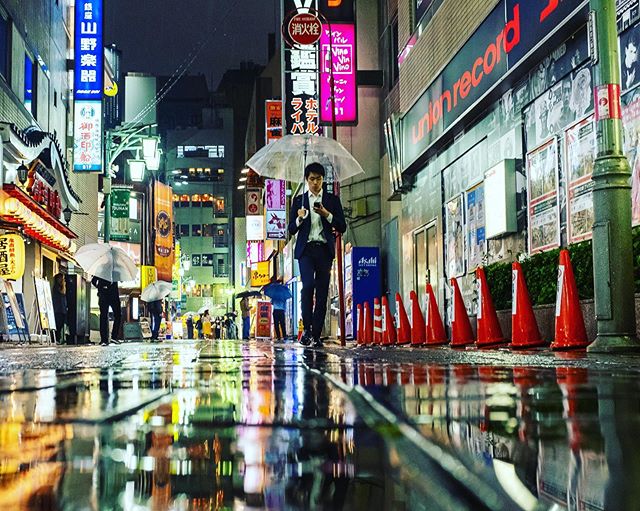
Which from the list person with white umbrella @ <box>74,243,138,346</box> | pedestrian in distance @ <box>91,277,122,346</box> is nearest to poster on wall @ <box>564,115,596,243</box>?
person with white umbrella @ <box>74,243,138,346</box>

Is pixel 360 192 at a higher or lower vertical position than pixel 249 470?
higher

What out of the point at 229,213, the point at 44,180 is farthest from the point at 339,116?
the point at 229,213

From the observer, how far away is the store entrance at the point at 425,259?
659 inches

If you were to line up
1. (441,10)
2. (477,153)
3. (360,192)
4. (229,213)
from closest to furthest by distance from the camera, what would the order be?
(477,153) → (441,10) → (360,192) → (229,213)

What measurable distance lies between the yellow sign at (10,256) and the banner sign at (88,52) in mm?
7831

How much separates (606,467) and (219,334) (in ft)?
223

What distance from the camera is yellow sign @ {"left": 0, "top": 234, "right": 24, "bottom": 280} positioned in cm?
1981

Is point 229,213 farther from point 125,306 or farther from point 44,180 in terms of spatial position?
point 44,180

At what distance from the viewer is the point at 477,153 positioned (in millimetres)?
13547

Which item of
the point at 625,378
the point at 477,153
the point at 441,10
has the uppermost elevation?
the point at 441,10

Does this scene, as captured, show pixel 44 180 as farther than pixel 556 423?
Yes

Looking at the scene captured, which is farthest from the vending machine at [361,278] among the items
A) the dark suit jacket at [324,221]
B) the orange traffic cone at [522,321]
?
the orange traffic cone at [522,321]

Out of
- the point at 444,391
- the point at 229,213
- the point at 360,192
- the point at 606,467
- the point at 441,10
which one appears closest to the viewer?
the point at 606,467

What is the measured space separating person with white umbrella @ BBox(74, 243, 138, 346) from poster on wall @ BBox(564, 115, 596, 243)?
10306 mm
